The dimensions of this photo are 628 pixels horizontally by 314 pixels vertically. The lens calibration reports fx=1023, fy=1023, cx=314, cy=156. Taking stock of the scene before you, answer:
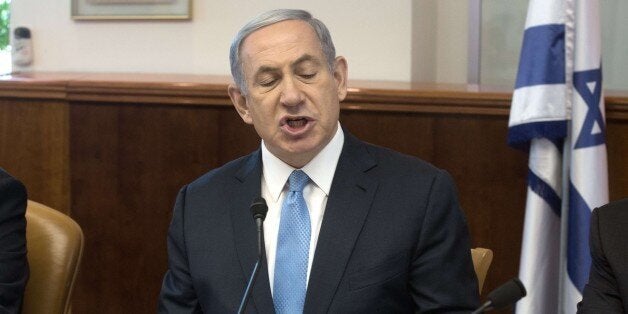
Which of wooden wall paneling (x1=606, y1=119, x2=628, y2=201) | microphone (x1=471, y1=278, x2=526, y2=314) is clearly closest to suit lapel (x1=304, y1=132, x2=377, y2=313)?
microphone (x1=471, y1=278, x2=526, y2=314)

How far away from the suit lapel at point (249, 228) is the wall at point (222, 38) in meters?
2.00

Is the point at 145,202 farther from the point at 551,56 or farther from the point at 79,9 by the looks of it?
the point at 551,56

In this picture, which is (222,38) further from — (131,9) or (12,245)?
(12,245)

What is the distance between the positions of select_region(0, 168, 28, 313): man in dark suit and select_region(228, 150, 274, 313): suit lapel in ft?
2.01

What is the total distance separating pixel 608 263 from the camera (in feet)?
7.64

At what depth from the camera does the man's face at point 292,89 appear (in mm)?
2582

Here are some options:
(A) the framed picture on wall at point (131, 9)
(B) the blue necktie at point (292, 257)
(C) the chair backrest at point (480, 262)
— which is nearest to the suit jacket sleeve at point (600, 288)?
(C) the chair backrest at point (480, 262)

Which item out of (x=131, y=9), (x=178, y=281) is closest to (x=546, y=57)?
(x=178, y=281)

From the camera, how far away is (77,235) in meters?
3.00

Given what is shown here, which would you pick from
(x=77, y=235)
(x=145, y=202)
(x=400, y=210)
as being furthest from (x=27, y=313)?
(x=145, y=202)

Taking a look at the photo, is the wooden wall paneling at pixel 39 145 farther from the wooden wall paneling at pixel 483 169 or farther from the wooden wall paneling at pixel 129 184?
the wooden wall paneling at pixel 483 169

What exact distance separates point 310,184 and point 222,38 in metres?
2.40

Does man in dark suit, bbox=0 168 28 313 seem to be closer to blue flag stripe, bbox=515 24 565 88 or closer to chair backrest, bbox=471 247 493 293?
chair backrest, bbox=471 247 493 293

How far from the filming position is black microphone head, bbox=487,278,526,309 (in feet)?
6.03
